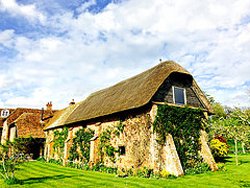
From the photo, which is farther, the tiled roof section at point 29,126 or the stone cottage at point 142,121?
the tiled roof section at point 29,126

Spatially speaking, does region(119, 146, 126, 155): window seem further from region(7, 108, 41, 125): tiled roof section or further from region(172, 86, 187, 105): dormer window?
Answer: region(7, 108, 41, 125): tiled roof section

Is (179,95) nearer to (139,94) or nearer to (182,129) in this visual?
(182,129)

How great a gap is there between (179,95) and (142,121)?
397 centimetres

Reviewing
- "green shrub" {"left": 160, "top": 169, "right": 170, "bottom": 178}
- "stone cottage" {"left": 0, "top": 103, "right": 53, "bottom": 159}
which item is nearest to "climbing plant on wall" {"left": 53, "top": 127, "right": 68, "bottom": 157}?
"stone cottage" {"left": 0, "top": 103, "right": 53, "bottom": 159}

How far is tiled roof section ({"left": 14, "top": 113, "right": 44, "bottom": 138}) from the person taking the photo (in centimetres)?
3425

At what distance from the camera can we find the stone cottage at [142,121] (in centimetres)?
1742

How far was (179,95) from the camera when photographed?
65.9 ft

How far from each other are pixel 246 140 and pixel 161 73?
10.5 m

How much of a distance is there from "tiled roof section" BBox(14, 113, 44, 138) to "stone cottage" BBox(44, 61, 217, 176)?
44.7 ft

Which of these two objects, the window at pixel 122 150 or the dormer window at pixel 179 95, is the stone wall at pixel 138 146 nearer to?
the window at pixel 122 150

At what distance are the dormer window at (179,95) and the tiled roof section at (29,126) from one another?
74.5ft

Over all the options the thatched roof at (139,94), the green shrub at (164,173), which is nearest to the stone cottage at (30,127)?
the thatched roof at (139,94)

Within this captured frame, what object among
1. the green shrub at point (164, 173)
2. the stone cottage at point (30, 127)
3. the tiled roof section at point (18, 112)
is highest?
the tiled roof section at point (18, 112)

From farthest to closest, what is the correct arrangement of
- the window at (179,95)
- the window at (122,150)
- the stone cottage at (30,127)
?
the stone cottage at (30,127) → the window at (122,150) → the window at (179,95)
